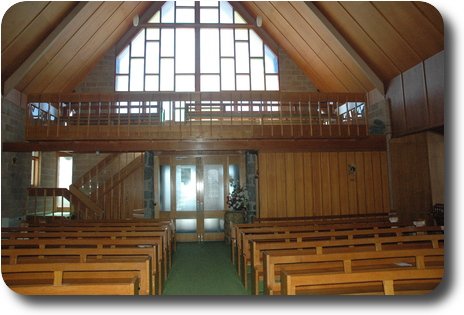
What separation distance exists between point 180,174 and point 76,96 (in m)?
3.52

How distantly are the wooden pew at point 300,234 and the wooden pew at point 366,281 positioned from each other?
4.88ft

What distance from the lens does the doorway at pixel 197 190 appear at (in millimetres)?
9086

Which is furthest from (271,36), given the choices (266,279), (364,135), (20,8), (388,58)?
(266,279)

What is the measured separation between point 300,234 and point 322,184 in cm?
371

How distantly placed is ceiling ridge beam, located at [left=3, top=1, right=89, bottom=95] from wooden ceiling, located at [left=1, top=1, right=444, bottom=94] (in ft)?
0.07

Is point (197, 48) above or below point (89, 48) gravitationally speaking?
above

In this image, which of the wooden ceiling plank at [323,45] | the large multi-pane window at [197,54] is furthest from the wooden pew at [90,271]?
the large multi-pane window at [197,54]

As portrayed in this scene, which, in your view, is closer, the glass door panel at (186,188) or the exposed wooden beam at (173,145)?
the exposed wooden beam at (173,145)

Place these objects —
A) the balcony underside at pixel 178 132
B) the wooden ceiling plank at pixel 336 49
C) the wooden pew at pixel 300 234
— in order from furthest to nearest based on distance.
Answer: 1. the wooden ceiling plank at pixel 336 49
2. the balcony underside at pixel 178 132
3. the wooden pew at pixel 300 234

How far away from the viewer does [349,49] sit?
27.2 feet

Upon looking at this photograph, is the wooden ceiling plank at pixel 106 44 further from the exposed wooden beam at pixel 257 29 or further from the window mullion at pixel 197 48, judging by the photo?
the exposed wooden beam at pixel 257 29

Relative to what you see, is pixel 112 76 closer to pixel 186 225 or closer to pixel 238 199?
pixel 186 225

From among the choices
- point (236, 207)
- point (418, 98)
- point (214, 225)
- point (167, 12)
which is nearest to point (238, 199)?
point (236, 207)

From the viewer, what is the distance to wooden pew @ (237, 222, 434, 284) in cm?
455
